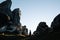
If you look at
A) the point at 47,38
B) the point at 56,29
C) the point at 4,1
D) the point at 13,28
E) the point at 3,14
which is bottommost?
the point at 47,38

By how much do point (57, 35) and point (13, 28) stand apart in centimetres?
5675

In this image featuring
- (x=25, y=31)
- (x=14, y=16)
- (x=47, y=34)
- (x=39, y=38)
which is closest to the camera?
(x=47, y=34)

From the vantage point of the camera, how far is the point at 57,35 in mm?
16719

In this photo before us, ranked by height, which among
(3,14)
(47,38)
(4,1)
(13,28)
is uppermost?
(4,1)

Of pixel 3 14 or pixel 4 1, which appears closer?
pixel 3 14

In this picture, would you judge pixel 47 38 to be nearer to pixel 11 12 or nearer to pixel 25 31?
pixel 25 31

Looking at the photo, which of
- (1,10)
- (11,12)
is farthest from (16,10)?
(1,10)

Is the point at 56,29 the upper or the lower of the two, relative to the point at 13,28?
lower

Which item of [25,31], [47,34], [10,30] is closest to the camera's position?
[47,34]

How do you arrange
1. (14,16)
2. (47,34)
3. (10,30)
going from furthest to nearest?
(14,16)
(10,30)
(47,34)

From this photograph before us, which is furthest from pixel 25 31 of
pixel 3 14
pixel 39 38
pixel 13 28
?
pixel 39 38

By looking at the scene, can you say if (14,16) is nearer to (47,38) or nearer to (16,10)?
(16,10)

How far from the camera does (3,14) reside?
80.8 meters

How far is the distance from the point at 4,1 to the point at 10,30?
120ft
